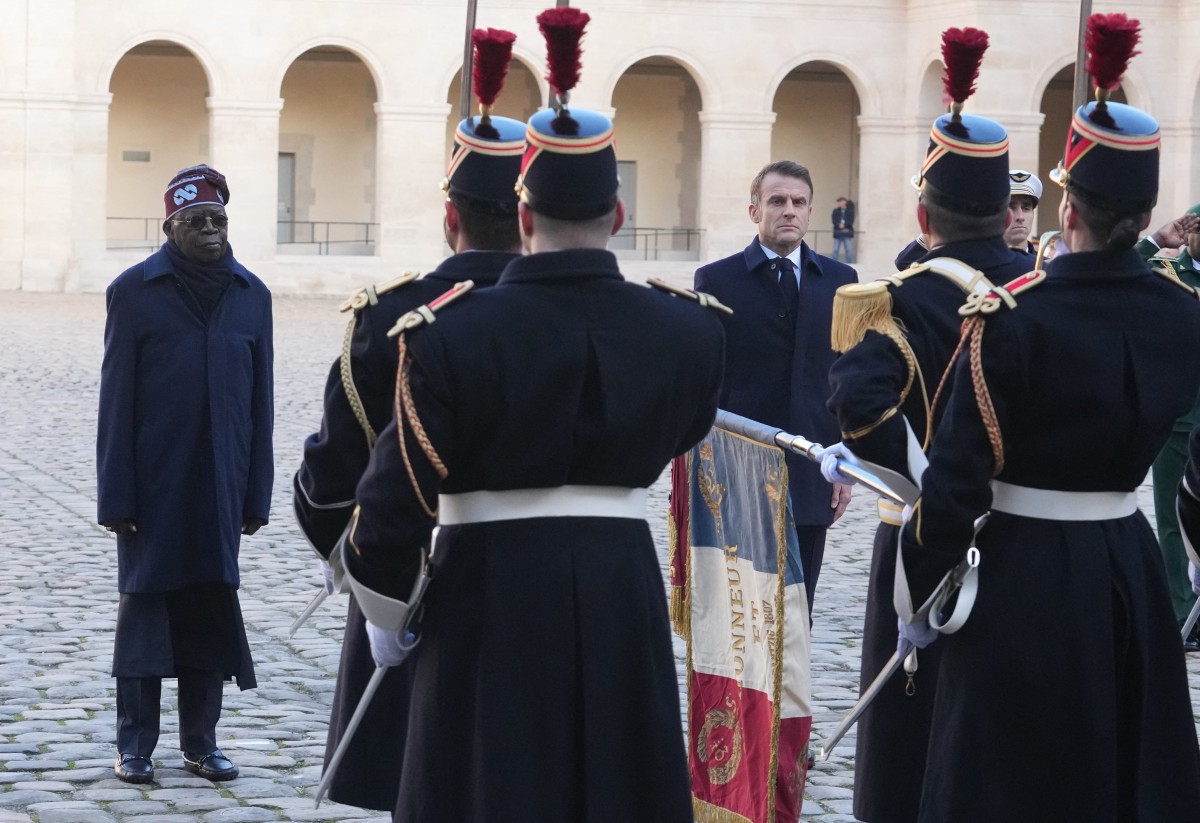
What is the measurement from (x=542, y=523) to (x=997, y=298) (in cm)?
104

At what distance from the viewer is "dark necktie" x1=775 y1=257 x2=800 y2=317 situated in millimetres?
6262

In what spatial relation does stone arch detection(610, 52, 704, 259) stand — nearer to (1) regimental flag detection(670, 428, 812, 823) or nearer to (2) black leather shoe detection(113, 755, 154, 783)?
(2) black leather shoe detection(113, 755, 154, 783)

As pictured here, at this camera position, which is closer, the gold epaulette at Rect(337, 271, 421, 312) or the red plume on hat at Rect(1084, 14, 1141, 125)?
the red plume on hat at Rect(1084, 14, 1141, 125)

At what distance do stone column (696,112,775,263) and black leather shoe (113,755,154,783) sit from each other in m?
31.9

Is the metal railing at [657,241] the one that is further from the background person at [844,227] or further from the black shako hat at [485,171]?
the black shako hat at [485,171]

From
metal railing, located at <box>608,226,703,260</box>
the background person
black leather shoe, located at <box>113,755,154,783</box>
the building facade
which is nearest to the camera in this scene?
black leather shoe, located at <box>113,755,154,783</box>

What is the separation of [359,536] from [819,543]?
2.86 meters

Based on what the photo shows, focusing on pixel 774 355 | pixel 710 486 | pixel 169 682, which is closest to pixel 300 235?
pixel 169 682

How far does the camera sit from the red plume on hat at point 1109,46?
3.98m

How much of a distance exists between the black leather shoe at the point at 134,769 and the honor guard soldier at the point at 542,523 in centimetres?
211

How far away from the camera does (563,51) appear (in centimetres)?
376

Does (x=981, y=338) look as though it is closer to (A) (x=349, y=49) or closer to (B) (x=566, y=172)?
(B) (x=566, y=172)

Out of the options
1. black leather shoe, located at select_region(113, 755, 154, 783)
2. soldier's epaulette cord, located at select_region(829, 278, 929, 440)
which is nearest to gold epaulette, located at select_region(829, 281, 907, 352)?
soldier's epaulette cord, located at select_region(829, 278, 929, 440)

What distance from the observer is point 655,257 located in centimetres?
3947
